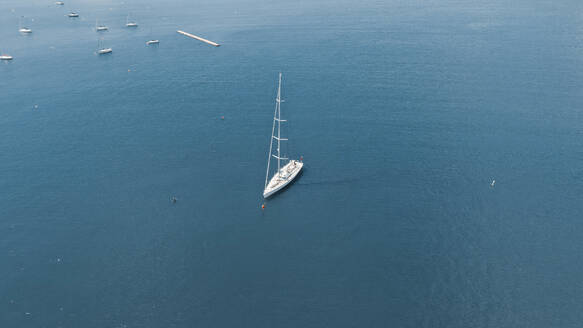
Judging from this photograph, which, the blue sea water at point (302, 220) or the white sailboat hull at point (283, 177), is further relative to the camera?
the white sailboat hull at point (283, 177)

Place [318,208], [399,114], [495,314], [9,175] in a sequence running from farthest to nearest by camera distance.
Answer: [399,114] → [9,175] → [318,208] → [495,314]

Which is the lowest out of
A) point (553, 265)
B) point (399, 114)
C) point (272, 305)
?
point (272, 305)

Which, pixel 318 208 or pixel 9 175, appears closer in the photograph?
pixel 318 208

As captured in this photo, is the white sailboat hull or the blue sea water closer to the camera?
the blue sea water

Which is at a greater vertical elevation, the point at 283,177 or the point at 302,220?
the point at 283,177

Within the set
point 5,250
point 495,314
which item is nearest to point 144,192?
point 5,250

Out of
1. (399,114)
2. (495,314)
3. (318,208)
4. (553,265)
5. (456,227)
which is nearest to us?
(495,314)

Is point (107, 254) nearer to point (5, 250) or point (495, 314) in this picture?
point (5, 250)

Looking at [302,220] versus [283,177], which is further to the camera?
[283,177]
